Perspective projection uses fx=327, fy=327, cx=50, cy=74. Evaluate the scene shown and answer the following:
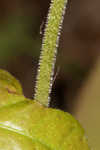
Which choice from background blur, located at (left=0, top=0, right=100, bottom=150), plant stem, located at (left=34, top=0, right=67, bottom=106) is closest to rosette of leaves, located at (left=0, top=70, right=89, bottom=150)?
plant stem, located at (left=34, top=0, right=67, bottom=106)

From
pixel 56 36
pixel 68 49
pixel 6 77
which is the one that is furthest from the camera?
pixel 68 49

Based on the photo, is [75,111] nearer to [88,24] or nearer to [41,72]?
Answer: [88,24]

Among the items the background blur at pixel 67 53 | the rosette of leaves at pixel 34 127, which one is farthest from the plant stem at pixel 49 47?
the background blur at pixel 67 53

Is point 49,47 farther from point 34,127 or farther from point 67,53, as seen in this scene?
point 67,53

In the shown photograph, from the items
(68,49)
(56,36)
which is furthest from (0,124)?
(68,49)

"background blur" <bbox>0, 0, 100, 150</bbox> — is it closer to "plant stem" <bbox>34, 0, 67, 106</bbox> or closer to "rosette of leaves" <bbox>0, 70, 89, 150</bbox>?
"rosette of leaves" <bbox>0, 70, 89, 150</bbox>

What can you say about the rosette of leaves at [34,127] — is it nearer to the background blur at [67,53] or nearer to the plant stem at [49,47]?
the plant stem at [49,47]
